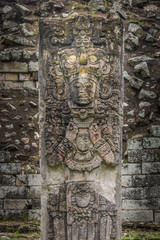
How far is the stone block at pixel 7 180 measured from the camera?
7.04m

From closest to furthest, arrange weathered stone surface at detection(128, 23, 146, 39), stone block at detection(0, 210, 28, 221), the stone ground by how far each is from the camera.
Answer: the stone ground
stone block at detection(0, 210, 28, 221)
weathered stone surface at detection(128, 23, 146, 39)

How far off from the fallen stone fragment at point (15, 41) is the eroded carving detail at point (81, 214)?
4.06 meters

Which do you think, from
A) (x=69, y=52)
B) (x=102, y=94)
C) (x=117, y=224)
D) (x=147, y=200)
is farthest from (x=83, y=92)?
(x=147, y=200)

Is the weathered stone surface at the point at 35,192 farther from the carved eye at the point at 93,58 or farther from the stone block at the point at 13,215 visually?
the carved eye at the point at 93,58

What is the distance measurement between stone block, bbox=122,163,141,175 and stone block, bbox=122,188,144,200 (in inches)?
13.6

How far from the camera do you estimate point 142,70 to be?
24.4 ft

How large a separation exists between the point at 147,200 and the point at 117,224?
9.31ft

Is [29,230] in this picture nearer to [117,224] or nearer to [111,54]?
[117,224]

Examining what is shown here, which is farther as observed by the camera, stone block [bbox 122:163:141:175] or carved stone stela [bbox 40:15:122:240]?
stone block [bbox 122:163:141:175]

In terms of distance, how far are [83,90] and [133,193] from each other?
11.7 ft

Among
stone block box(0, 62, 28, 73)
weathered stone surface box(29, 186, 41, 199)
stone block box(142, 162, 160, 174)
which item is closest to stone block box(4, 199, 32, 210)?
weathered stone surface box(29, 186, 41, 199)

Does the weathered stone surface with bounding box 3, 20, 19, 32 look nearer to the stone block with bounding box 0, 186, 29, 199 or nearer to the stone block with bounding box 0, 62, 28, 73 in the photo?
the stone block with bounding box 0, 62, 28, 73

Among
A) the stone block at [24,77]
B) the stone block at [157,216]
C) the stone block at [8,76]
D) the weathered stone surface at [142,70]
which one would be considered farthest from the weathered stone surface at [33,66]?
the stone block at [157,216]

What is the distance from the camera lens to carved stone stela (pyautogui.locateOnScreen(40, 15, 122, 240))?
439cm
